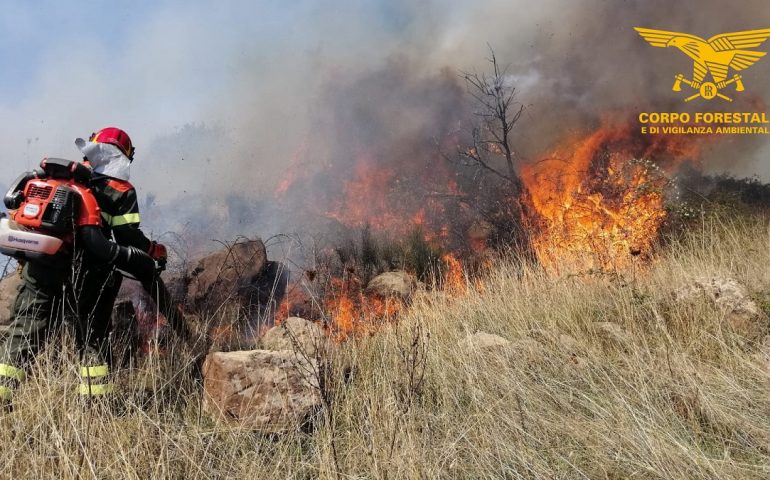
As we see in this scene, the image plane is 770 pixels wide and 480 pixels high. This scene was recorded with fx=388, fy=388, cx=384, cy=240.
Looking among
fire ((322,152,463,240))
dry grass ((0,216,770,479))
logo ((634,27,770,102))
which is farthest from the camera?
fire ((322,152,463,240))

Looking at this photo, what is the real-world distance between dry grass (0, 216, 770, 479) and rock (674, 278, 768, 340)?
122 mm

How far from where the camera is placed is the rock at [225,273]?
5.98m

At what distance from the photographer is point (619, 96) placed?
49.0ft

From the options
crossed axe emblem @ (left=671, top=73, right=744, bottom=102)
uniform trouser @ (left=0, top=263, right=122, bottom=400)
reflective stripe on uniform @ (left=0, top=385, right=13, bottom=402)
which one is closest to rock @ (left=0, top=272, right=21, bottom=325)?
uniform trouser @ (left=0, top=263, right=122, bottom=400)

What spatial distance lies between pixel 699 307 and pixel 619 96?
46.5 ft

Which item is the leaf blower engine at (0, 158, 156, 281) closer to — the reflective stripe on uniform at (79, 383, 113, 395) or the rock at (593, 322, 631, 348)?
the reflective stripe on uniform at (79, 383, 113, 395)

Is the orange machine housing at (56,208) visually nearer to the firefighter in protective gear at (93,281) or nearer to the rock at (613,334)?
the firefighter in protective gear at (93,281)

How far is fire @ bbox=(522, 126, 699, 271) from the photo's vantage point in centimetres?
907

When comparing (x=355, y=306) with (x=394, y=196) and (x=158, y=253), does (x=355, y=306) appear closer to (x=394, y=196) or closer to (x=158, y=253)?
(x=158, y=253)

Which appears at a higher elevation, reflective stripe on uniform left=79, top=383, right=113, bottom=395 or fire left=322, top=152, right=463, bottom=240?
fire left=322, top=152, right=463, bottom=240

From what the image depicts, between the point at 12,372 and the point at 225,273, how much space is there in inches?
151

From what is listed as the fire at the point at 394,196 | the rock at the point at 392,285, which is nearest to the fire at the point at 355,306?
the rock at the point at 392,285

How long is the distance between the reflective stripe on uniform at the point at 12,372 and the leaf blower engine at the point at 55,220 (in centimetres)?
76

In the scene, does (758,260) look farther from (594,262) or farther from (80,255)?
(80,255)
